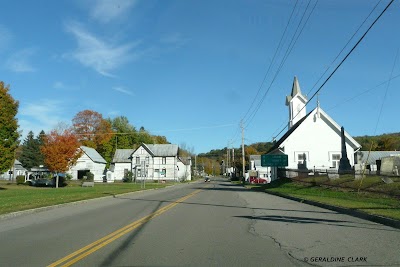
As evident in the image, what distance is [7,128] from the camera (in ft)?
134

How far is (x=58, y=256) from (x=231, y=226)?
19.7 feet

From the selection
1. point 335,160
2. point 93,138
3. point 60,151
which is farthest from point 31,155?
point 335,160

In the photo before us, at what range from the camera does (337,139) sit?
5031 centimetres

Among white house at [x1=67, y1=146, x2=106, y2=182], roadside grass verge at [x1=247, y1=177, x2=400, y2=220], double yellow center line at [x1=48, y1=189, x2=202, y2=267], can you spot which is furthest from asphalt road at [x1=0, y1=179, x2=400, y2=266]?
white house at [x1=67, y1=146, x2=106, y2=182]

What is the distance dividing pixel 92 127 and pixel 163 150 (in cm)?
2448

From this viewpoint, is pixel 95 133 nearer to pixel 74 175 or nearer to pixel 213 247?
pixel 74 175

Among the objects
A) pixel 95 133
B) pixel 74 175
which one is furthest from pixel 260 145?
pixel 74 175

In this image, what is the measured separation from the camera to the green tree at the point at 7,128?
40188 mm

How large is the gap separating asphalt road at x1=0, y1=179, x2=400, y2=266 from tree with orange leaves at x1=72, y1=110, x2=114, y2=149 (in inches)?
3425

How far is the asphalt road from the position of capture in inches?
303

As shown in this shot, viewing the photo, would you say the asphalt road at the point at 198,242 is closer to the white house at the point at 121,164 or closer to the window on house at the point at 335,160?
the window on house at the point at 335,160

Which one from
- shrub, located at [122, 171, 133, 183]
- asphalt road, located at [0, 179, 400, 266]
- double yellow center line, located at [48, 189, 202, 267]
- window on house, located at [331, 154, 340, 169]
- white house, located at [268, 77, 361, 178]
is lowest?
asphalt road, located at [0, 179, 400, 266]

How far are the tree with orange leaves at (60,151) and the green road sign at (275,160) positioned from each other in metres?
24.5

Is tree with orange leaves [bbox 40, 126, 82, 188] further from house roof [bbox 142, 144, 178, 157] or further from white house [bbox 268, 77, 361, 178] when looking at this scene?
house roof [bbox 142, 144, 178, 157]
